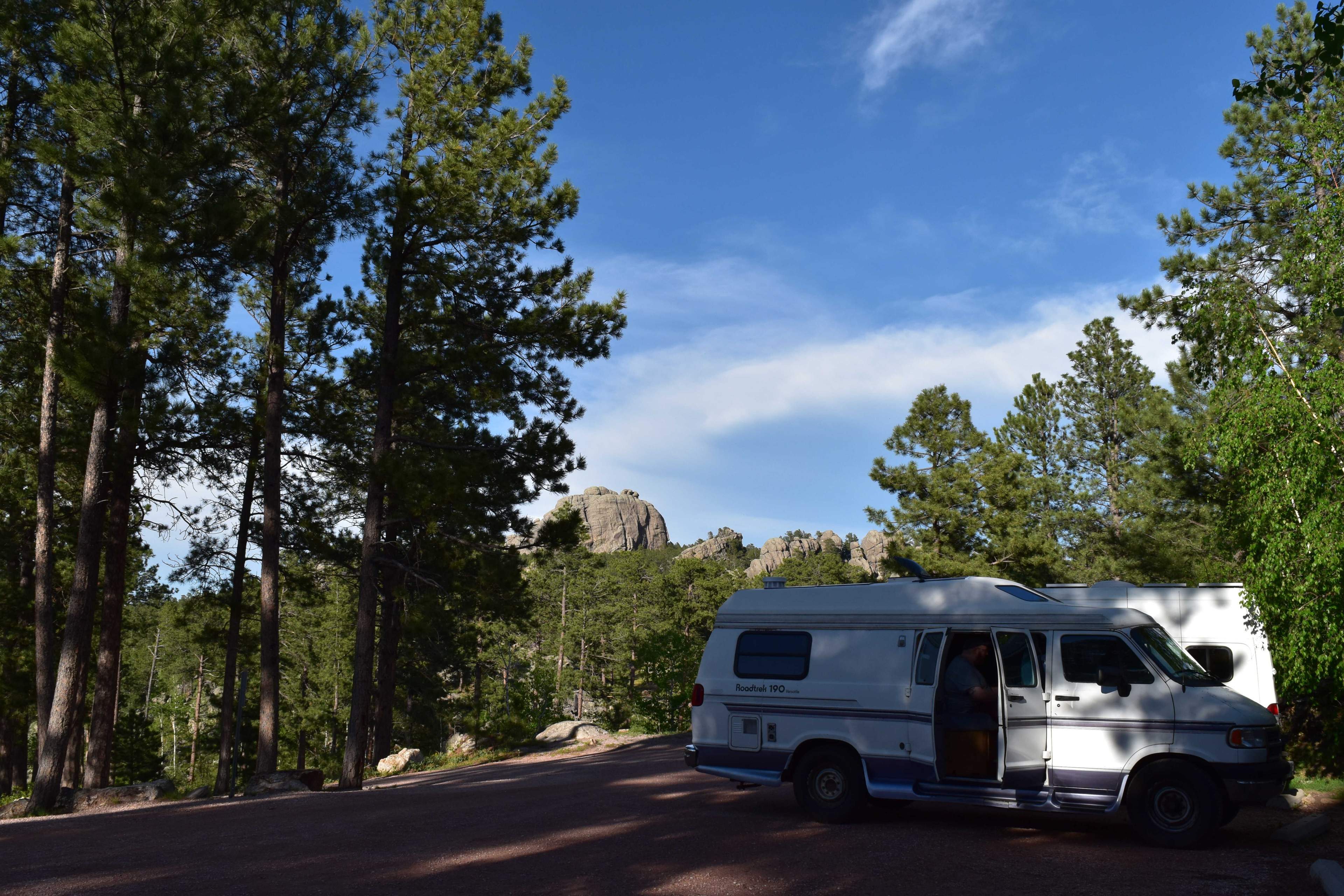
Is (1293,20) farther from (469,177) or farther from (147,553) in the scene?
(147,553)

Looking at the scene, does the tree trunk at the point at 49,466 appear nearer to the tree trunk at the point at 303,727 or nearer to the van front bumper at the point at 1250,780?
the van front bumper at the point at 1250,780

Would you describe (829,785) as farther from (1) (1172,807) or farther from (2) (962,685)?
(1) (1172,807)

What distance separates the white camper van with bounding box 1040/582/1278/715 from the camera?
14484 millimetres

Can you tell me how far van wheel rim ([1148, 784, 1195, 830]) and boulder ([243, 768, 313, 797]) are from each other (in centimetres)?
1418

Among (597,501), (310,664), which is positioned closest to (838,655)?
(310,664)

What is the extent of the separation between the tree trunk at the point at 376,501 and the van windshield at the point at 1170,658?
1362 cm

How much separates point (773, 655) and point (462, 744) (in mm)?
27012

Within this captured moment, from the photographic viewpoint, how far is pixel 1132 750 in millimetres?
8516

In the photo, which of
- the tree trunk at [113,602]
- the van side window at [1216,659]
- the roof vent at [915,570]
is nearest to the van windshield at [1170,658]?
the roof vent at [915,570]

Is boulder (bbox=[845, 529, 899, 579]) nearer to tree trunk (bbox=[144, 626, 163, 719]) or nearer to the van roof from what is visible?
tree trunk (bbox=[144, 626, 163, 719])

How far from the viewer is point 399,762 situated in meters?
30.4

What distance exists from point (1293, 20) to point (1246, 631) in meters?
13.5

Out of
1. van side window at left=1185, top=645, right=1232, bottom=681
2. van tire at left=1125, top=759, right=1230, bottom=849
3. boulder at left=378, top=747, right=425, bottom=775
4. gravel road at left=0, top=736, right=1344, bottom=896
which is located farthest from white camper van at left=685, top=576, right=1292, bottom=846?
boulder at left=378, top=747, right=425, bottom=775

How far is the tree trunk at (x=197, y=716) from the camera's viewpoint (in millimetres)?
61750
